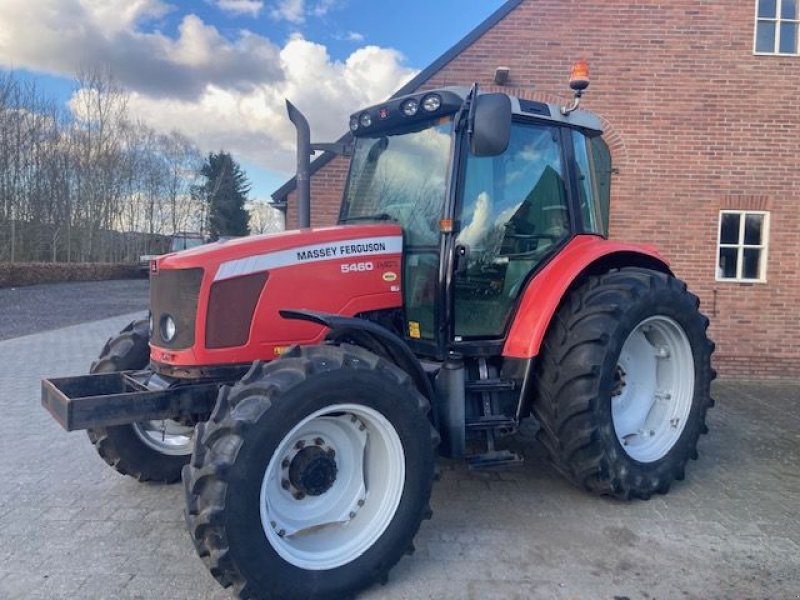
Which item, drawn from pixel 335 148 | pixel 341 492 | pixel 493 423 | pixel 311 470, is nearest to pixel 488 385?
pixel 493 423

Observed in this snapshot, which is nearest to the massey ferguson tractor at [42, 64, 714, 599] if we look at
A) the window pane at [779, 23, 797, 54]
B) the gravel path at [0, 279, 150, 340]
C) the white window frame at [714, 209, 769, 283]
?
the white window frame at [714, 209, 769, 283]

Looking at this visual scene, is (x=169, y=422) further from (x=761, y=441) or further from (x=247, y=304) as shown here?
(x=761, y=441)

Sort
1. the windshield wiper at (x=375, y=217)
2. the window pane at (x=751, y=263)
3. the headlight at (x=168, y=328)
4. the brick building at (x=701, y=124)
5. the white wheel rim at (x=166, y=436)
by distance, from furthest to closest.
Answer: the window pane at (x=751, y=263) < the brick building at (x=701, y=124) < the white wheel rim at (x=166, y=436) < the windshield wiper at (x=375, y=217) < the headlight at (x=168, y=328)

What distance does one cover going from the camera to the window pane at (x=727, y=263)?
8008 millimetres

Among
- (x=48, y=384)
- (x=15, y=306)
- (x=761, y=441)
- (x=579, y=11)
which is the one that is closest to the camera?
(x=48, y=384)

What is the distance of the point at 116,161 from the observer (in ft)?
103

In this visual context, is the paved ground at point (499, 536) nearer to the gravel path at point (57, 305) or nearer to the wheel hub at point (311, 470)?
the wheel hub at point (311, 470)

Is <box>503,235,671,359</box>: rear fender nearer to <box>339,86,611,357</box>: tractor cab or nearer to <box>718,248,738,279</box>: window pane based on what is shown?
<box>339,86,611,357</box>: tractor cab

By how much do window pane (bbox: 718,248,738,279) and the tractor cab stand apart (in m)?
5.09

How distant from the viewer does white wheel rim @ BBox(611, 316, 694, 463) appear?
13.0 ft

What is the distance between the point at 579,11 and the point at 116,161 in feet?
96.5

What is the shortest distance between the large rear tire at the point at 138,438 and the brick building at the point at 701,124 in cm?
605

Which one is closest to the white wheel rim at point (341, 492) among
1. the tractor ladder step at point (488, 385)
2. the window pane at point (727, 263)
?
the tractor ladder step at point (488, 385)

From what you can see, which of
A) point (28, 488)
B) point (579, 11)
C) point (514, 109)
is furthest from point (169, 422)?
point (579, 11)
